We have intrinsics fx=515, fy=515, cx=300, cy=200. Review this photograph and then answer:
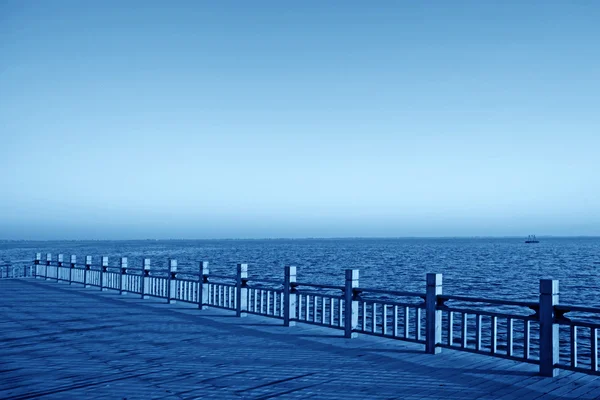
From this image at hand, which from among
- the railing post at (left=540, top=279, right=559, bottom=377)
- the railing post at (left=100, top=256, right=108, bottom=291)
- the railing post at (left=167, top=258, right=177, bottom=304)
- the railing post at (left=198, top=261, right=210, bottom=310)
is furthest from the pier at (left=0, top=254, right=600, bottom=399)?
the railing post at (left=100, top=256, right=108, bottom=291)

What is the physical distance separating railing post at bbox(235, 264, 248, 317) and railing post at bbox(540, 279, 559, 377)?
327 inches

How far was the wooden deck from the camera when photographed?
745 cm

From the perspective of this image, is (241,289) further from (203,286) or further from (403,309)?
(403,309)

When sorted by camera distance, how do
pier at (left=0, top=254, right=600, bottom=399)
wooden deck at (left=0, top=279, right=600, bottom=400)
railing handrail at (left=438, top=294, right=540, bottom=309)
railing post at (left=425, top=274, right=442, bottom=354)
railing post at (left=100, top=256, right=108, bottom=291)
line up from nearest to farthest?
wooden deck at (left=0, top=279, right=600, bottom=400) < pier at (left=0, top=254, right=600, bottom=399) < railing handrail at (left=438, top=294, right=540, bottom=309) < railing post at (left=425, top=274, right=442, bottom=354) < railing post at (left=100, top=256, right=108, bottom=291)

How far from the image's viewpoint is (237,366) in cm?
898

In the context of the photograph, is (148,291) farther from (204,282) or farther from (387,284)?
(387,284)

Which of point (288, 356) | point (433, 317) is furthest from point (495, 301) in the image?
point (288, 356)

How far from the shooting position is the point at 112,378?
814 centimetres

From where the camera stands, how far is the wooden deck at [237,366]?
293 inches

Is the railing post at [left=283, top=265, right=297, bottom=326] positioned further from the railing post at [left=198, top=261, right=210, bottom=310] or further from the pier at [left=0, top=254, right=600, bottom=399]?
the railing post at [left=198, top=261, right=210, bottom=310]

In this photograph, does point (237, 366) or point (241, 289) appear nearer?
point (237, 366)

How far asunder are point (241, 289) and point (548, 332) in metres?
8.58

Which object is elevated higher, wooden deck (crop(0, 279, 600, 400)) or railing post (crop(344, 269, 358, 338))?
railing post (crop(344, 269, 358, 338))

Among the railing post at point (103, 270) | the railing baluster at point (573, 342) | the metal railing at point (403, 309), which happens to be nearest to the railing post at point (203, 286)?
the metal railing at point (403, 309)
